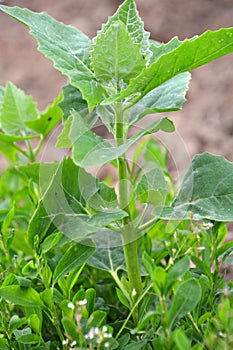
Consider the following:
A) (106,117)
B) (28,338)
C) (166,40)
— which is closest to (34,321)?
(28,338)

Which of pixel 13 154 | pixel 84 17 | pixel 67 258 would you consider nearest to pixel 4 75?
pixel 84 17

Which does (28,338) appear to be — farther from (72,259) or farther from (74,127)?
(74,127)

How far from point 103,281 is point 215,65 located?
1.19 metres

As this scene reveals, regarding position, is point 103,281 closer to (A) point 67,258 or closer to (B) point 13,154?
(A) point 67,258

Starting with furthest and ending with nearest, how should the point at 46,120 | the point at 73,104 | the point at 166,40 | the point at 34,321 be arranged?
the point at 166,40 < the point at 46,120 < the point at 73,104 < the point at 34,321

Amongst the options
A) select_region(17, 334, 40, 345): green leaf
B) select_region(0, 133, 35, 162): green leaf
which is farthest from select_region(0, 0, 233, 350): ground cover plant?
select_region(0, 133, 35, 162): green leaf

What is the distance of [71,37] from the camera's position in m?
0.73

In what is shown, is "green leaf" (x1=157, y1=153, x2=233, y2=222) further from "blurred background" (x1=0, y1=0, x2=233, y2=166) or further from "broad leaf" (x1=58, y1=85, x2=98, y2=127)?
"blurred background" (x1=0, y1=0, x2=233, y2=166)

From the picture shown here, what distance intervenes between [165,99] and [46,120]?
0.31m

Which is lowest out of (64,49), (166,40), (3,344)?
(3,344)

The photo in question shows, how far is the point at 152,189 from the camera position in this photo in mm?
677

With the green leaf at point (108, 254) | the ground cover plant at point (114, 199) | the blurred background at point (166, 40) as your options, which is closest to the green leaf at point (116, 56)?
the ground cover plant at point (114, 199)

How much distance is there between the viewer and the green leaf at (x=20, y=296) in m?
0.61

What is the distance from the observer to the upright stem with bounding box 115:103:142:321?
0.66 meters
